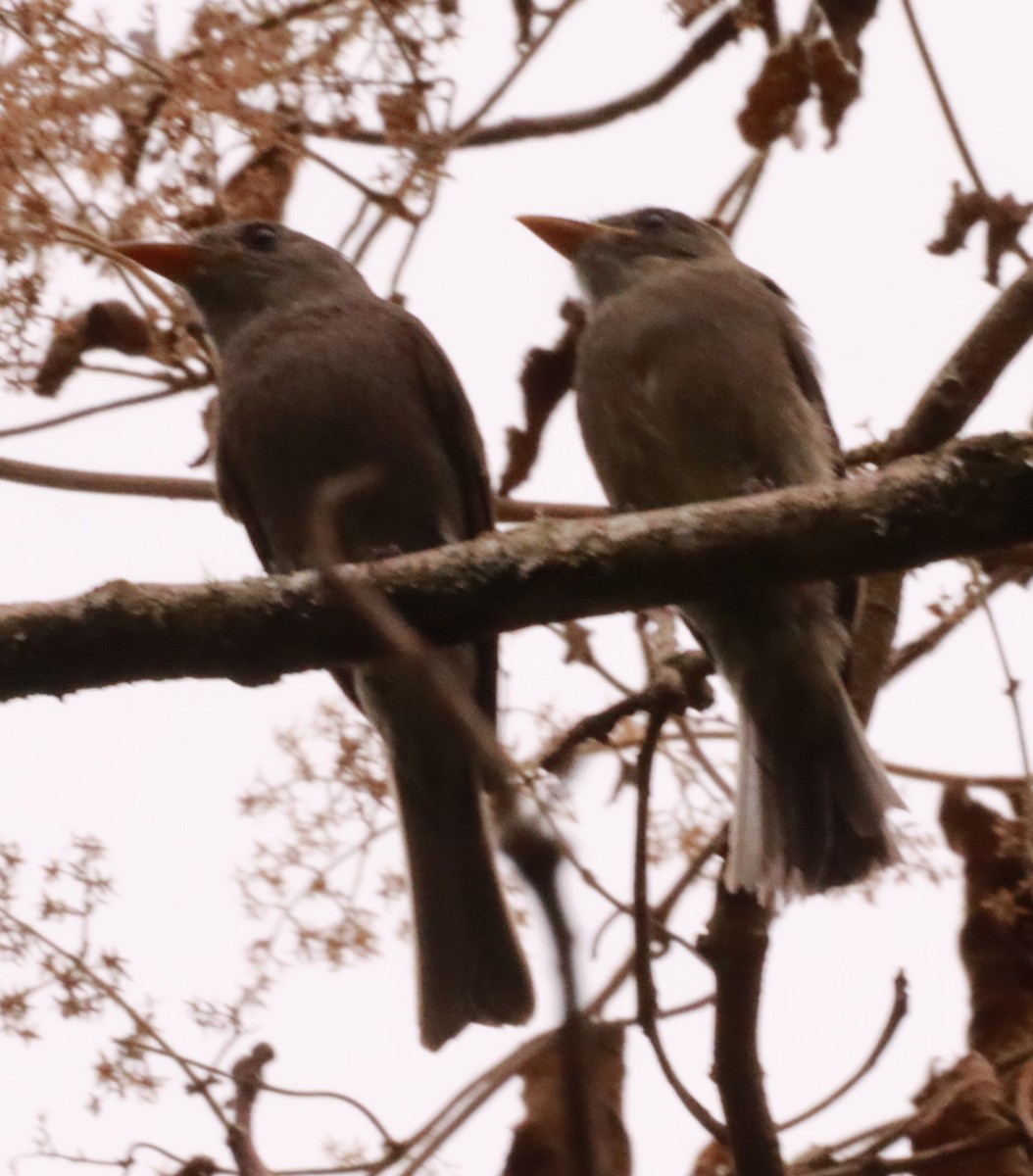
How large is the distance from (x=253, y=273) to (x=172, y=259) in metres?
0.30

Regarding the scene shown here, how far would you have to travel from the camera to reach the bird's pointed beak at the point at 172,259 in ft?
13.7

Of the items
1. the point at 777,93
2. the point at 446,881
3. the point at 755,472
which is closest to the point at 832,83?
the point at 777,93

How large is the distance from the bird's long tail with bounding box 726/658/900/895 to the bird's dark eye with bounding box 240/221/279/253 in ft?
5.76

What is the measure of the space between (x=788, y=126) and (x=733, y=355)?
1.90 ft

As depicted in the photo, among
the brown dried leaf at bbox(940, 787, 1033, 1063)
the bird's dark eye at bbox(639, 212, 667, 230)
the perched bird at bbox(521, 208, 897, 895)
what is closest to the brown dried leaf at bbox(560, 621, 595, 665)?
the perched bird at bbox(521, 208, 897, 895)

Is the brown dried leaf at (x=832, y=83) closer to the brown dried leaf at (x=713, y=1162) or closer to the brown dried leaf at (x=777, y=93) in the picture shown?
the brown dried leaf at (x=777, y=93)

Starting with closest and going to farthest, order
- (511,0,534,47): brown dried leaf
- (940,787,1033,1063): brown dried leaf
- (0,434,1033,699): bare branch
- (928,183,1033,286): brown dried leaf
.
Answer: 1. (0,434,1033,699): bare branch
2. (940,787,1033,1063): brown dried leaf
3. (928,183,1033,286): brown dried leaf
4. (511,0,534,47): brown dried leaf

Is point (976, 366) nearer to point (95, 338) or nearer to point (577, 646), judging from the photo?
point (577, 646)

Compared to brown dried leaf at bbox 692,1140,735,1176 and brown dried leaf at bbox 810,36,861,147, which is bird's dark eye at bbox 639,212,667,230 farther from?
brown dried leaf at bbox 692,1140,735,1176

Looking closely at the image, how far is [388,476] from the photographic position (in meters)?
4.06

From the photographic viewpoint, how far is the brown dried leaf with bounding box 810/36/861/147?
3674 mm

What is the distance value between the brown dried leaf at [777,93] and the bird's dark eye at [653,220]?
1067mm

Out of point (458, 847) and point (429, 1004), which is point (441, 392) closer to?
point (458, 847)

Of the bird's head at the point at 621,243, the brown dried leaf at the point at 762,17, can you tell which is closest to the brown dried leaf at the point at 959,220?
the brown dried leaf at the point at 762,17
